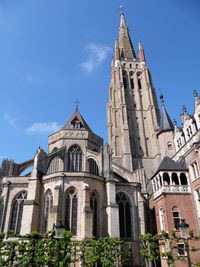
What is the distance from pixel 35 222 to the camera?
959 inches

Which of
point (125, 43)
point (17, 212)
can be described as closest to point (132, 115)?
point (125, 43)

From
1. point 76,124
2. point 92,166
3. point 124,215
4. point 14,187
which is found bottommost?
point 124,215

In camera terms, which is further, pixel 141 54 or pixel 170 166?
pixel 141 54

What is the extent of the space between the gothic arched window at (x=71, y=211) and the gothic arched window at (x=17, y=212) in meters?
6.07

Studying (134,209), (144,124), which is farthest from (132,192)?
(144,124)

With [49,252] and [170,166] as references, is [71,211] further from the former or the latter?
[170,166]

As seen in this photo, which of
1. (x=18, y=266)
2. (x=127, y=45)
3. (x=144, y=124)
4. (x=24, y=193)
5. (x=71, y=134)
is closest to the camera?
(x=18, y=266)

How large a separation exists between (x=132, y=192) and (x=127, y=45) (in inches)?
2140

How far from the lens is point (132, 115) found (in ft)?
173

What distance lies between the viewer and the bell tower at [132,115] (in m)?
46.3

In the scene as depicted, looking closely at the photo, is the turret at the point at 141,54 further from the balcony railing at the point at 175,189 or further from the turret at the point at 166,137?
the balcony railing at the point at 175,189

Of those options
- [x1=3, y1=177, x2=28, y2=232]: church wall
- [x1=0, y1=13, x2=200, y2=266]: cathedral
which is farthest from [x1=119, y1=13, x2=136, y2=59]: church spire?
[x1=3, y1=177, x2=28, y2=232]: church wall

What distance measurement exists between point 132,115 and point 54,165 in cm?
2648

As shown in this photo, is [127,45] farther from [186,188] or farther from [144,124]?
[186,188]
